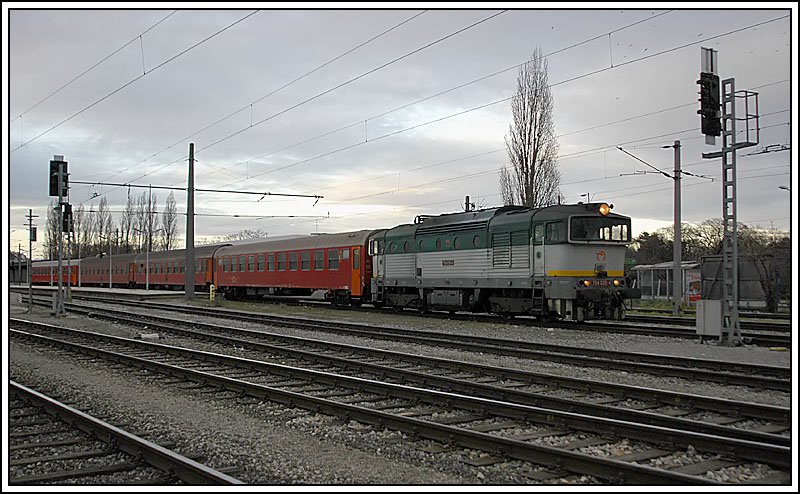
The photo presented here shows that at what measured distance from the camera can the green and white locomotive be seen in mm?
18984

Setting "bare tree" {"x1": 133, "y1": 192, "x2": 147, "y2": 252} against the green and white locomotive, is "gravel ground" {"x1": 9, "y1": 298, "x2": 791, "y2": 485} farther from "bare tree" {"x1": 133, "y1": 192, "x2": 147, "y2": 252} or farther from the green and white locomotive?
"bare tree" {"x1": 133, "y1": 192, "x2": 147, "y2": 252}

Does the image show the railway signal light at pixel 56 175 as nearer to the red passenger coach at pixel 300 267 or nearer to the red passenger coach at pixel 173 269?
the red passenger coach at pixel 300 267

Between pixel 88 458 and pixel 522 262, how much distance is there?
14765 millimetres

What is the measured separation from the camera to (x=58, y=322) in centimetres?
2503

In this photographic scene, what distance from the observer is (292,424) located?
343 inches

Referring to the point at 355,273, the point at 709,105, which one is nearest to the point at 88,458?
the point at 709,105

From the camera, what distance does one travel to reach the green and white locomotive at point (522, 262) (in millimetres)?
18984

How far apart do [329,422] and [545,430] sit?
2.68 meters

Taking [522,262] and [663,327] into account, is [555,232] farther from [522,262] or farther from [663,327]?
[663,327]

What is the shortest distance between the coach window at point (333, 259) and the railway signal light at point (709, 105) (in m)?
18.3

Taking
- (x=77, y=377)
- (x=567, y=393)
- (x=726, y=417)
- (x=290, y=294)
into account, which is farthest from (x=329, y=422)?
(x=290, y=294)

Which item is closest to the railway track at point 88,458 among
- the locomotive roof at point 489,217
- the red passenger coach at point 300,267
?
the locomotive roof at point 489,217

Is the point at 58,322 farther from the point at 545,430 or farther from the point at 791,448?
the point at 791,448

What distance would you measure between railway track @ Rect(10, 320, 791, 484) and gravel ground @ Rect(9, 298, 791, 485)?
0.54 feet
